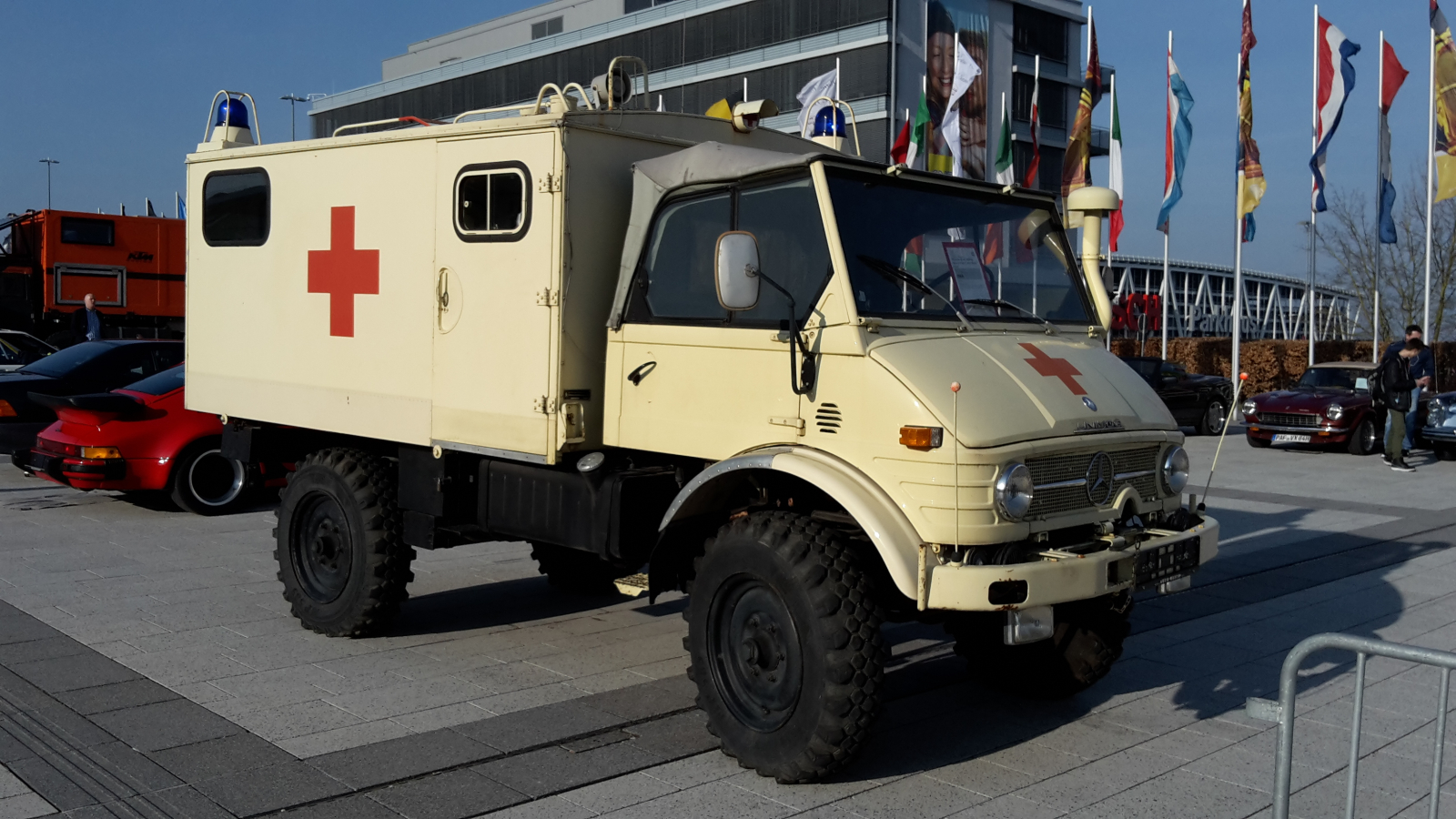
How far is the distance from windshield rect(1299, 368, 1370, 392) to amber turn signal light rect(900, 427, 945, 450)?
732 inches

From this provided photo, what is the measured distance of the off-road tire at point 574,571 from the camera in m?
8.27

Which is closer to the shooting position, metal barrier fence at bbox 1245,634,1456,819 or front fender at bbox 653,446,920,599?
metal barrier fence at bbox 1245,634,1456,819

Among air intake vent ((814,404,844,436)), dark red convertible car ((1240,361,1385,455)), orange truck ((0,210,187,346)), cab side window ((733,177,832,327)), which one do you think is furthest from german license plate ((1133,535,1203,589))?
orange truck ((0,210,187,346))

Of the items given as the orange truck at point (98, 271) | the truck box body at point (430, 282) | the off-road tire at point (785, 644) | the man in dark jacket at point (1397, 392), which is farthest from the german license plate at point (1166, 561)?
the orange truck at point (98, 271)

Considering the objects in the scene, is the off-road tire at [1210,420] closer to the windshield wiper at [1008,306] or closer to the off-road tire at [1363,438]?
the off-road tire at [1363,438]

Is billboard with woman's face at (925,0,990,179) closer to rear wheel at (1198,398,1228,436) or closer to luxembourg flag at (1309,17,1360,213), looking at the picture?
luxembourg flag at (1309,17,1360,213)

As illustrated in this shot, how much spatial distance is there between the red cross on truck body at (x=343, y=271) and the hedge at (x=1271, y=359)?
27373mm

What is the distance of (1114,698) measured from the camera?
632 centimetres

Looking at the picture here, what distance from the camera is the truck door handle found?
18.9 ft

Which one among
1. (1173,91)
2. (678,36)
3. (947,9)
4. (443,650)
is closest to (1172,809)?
(443,650)

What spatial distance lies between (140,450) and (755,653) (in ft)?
27.0

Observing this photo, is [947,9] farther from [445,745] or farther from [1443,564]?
[445,745]

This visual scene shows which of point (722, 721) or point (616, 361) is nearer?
point (722, 721)

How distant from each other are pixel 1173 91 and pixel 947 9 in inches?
1180
